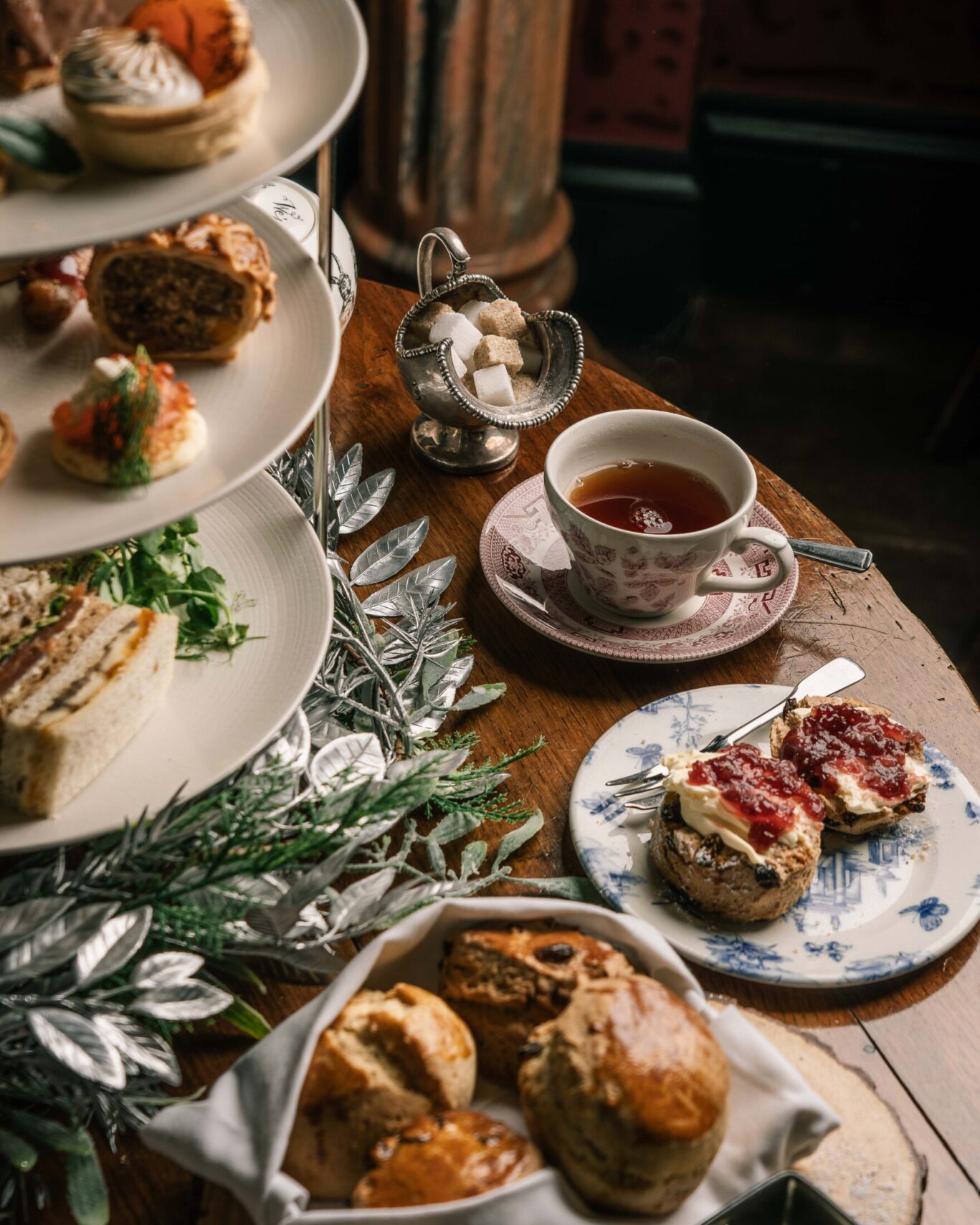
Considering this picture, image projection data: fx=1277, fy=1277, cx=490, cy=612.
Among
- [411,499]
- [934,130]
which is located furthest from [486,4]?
[411,499]

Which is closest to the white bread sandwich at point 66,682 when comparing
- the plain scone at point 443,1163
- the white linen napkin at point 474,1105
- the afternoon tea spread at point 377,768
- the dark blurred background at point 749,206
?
the afternoon tea spread at point 377,768

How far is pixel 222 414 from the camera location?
101 cm

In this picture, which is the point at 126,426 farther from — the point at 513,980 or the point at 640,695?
the point at 640,695

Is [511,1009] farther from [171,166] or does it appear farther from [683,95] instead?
[683,95]

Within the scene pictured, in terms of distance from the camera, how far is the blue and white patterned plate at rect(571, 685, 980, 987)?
1081 millimetres

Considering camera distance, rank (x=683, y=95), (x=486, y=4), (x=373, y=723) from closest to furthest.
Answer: (x=373, y=723)
(x=486, y=4)
(x=683, y=95)

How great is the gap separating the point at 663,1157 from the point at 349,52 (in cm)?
80

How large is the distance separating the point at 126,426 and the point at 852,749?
2.34ft

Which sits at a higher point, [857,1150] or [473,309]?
[473,309]

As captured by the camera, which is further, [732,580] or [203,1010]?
[732,580]

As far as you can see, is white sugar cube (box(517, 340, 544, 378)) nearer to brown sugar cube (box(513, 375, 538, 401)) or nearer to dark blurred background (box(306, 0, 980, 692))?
brown sugar cube (box(513, 375, 538, 401))

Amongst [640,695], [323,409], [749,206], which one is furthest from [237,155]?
[749,206]

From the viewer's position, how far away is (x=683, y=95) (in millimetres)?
3371

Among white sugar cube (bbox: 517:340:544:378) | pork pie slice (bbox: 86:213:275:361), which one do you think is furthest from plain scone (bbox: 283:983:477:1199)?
white sugar cube (bbox: 517:340:544:378)
